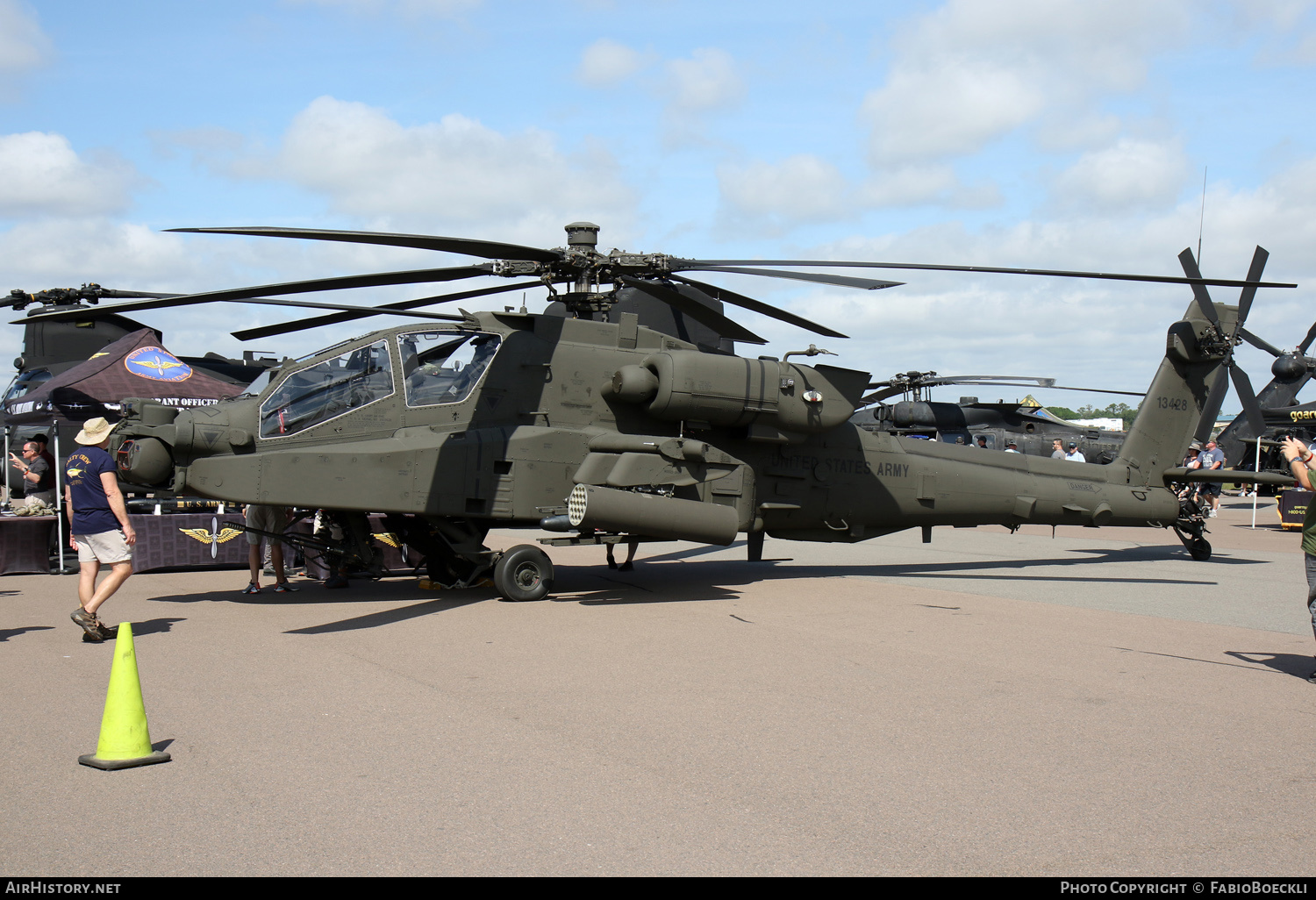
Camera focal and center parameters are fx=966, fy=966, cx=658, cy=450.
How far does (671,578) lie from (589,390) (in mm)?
2709

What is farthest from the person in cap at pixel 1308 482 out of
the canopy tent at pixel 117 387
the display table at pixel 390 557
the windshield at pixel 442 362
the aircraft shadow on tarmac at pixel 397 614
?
the canopy tent at pixel 117 387

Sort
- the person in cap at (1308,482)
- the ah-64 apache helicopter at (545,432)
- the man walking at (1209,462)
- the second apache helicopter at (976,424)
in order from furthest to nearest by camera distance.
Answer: the second apache helicopter at (976,424), the man walking at (1209,462), the ah-64 apache helicopter at (545,432), the person in cap at (1308,482)

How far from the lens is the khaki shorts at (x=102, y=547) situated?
741 centimetres

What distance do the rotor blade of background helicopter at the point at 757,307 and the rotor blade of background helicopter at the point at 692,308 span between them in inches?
10.0

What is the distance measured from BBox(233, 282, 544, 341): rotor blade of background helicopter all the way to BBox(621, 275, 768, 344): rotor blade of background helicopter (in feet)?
3.50

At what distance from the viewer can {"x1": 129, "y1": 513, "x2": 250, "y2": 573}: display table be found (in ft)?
39.1

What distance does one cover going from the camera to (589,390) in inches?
A: 406

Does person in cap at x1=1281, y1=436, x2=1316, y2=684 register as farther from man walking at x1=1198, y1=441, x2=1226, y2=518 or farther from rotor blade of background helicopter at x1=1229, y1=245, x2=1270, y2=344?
man walking at x1=1198, y1=441, x2=1226, y2=518

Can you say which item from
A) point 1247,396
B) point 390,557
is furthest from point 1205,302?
point 390,557

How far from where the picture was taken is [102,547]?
24.4ft

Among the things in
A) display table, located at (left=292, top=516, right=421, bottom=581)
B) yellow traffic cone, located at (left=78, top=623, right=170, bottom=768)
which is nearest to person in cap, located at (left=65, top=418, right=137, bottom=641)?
yellow traffic cone, located at (left=78, top=623, right=170, bottom=768)

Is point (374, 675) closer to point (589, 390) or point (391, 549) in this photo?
point (589, 390)

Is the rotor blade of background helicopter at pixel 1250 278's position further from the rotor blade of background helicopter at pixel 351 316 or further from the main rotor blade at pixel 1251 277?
the rotor blade of background helicopter at pixel 351 316

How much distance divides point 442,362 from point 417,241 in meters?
2.50
